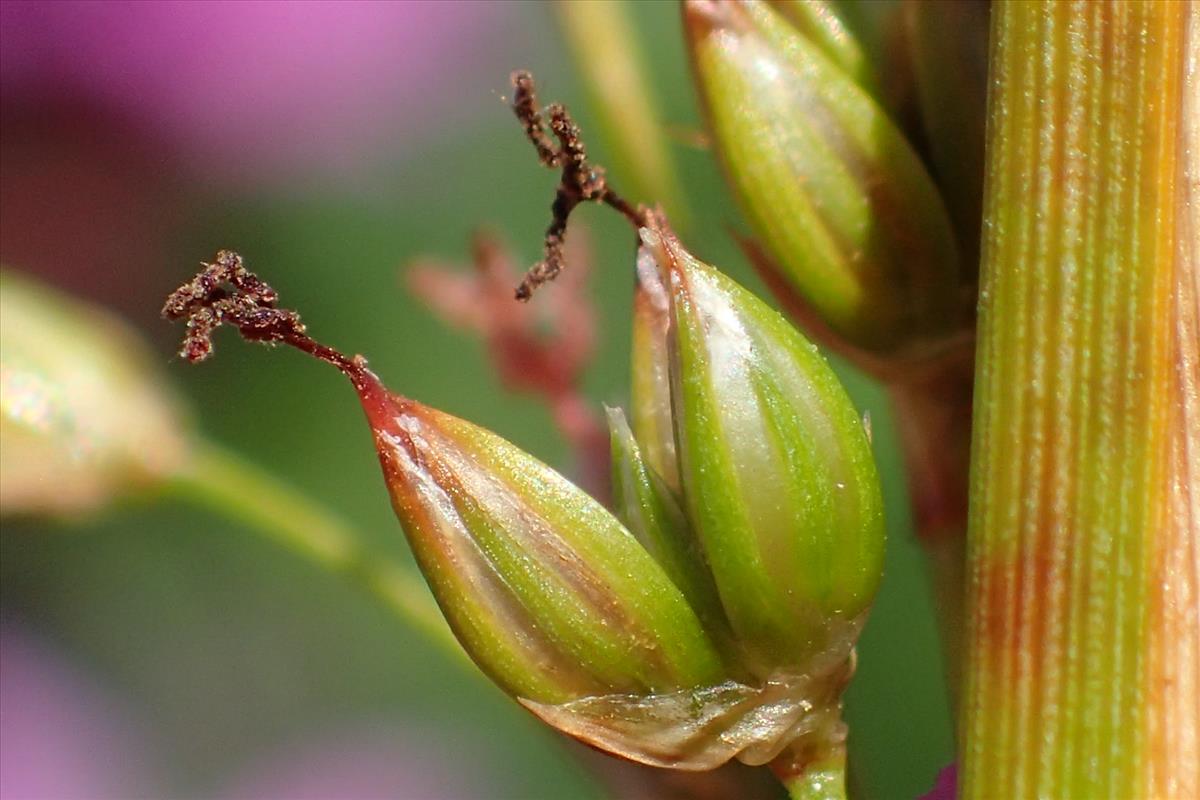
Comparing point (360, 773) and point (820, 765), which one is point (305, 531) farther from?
point (360, 773)

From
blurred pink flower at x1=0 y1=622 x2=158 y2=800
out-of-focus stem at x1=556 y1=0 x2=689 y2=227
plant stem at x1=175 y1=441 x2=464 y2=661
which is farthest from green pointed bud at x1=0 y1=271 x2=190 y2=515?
blurred pink flower at x1=0 y1=622 x2=158 y2=800

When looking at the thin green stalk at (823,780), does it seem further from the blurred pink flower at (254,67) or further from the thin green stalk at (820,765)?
the blurred pink flower at (254,67)

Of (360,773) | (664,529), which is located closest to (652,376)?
(664,529)

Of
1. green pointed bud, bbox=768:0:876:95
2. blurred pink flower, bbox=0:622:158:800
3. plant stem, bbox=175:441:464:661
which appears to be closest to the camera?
green pointed bud, bbox=768:0:876:95

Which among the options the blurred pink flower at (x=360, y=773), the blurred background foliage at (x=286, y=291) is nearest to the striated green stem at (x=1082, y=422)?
the blurred background foliage at (x=286, y=291)

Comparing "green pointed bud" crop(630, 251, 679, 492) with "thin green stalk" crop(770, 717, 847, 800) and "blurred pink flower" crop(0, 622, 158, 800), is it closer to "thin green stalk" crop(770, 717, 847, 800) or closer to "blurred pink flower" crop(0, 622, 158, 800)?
"thin green stalk" crop(770, 717, 847, 800)
